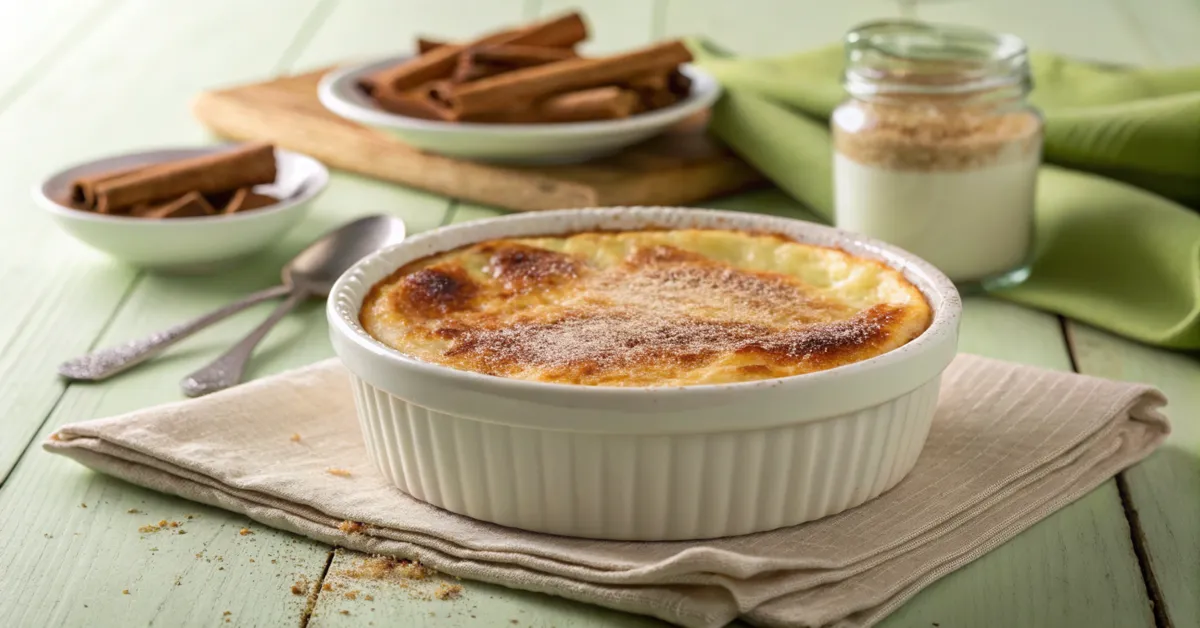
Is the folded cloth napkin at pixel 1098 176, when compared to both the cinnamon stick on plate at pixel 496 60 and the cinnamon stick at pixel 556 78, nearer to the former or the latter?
the cinnamon stick at pixel 556 78

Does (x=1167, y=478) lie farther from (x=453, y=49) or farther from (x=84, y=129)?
(x=84, y=129)

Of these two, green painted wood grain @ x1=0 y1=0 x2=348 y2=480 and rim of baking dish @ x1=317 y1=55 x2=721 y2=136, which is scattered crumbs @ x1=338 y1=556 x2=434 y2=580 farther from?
rim of baking dish @ x1=317 y1=55 x2=721 y2=136

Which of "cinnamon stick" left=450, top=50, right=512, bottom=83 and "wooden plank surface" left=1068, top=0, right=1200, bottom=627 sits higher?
"cinnamon stick" left=450, top=50, right=512, bottom=83

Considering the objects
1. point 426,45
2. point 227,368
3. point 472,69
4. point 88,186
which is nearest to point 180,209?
point 88,186

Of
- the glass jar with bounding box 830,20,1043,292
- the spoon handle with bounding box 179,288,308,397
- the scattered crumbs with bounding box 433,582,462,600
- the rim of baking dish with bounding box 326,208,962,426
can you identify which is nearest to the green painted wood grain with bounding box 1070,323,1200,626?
the glass jar with bounding box 830,20,1043,292

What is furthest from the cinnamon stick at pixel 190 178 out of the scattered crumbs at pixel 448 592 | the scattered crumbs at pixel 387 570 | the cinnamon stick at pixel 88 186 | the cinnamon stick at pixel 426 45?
the scattered crumbs at pixel 448 592

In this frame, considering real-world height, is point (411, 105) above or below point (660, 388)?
below
